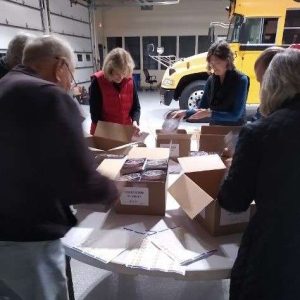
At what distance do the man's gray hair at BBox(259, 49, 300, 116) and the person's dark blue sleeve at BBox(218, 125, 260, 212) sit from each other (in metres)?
0.13

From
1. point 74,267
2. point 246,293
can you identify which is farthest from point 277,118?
point 74,267

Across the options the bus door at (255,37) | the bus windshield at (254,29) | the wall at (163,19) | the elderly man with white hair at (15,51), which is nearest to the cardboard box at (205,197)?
the elderly man with white hair at (15,51)

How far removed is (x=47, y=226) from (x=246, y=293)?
0.67m

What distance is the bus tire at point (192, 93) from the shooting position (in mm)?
5762

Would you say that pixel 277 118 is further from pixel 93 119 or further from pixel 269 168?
pixel 93 119

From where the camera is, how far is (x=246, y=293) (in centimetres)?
92

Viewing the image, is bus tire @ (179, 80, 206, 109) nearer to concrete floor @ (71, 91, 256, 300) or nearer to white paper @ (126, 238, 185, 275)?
concrete floor @ (71, 91, 256, 300)

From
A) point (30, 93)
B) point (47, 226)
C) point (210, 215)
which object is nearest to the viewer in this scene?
point (30, 93)

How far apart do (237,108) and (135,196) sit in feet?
4.09

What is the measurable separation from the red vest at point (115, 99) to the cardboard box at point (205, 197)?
3.71ft

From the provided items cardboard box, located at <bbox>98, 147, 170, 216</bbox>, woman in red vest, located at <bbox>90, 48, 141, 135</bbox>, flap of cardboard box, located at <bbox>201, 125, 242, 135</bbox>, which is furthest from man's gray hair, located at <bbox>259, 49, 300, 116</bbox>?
woman in red vest, located at <bbox>90, 48, 141, 135</bbox>

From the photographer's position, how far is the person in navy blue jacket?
82.7 inches

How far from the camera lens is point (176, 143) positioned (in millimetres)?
1743

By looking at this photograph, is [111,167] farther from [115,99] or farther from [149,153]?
[115,99]
